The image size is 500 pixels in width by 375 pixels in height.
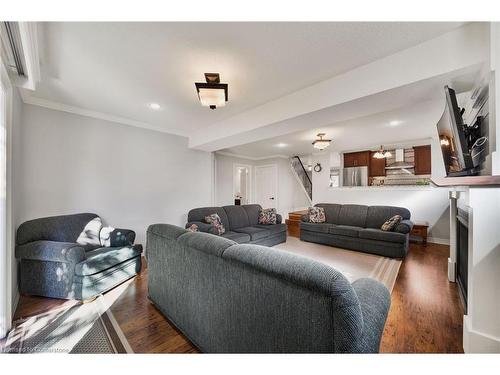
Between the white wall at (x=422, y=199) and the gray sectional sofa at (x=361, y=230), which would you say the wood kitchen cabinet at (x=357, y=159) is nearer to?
the white wall at (x=422, y=199)

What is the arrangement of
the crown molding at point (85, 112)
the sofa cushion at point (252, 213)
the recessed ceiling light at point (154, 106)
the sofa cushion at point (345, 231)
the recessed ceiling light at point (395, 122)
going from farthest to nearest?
the sofa cushion at point (252, 213) → the sofa cushion at point (345, 231) → the recessed ceiling light at point (395, 122) → the recessed ceiling light at point (154, 106) → the crown molding at point (85, 112)

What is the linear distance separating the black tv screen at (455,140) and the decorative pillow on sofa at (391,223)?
7.46 ft

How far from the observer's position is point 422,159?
525cm

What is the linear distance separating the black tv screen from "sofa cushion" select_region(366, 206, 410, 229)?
8.78 ft

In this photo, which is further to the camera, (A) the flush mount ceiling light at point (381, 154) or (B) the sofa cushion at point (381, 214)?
(A) the flush mount ceiling light at point (381, 154)

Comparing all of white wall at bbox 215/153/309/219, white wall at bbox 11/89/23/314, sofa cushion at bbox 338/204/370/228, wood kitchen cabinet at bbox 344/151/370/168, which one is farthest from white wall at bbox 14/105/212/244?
wood kitchen cabinet at bbox 344/151/370/168

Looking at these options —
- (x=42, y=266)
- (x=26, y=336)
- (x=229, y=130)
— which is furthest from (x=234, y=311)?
(x=229, y=130)

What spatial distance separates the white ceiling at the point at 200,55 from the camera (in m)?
1.59

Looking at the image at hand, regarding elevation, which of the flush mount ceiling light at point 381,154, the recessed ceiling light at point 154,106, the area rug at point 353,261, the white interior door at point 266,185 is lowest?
the area rug at point 353,261

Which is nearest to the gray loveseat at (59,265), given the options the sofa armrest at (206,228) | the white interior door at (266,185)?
the sofa armrest at (206,228)

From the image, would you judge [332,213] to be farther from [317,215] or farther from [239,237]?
[239,237]

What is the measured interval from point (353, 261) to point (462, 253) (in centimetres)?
141

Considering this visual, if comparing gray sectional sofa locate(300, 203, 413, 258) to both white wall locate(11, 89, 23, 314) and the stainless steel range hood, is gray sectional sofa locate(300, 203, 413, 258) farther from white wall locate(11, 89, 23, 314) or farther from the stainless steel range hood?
white wall locate(11, 89, 23, 314)
